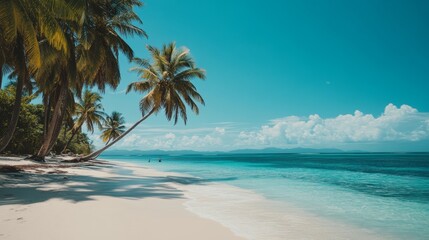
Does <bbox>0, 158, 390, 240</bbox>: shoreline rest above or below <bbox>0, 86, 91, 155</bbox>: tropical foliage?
below

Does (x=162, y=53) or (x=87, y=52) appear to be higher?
(x=162, y=53)

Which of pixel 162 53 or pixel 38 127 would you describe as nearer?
pixel 162 53

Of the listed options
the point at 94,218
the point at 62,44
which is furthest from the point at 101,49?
the point at 94,218

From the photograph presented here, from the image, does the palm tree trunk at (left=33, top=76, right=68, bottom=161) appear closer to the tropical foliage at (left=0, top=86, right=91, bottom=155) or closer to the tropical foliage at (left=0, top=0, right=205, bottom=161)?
the tropical foliage at (left=0, top=0, right=205, bottom=161)

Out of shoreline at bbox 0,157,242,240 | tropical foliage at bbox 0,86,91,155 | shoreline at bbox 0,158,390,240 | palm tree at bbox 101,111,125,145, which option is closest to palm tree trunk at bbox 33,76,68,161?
tropical foliage at bbox 0,86,91,155

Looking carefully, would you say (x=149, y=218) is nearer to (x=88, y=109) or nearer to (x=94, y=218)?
(x=94, y=218)

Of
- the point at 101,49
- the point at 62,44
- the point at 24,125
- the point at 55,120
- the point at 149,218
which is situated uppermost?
the point at 101,49

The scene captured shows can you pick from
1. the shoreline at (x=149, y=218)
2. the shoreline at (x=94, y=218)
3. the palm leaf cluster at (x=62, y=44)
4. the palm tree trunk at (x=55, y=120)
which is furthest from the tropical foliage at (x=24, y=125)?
the shoreline at (x=94, y=218)

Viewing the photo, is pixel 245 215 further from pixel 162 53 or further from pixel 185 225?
pixel 162 53

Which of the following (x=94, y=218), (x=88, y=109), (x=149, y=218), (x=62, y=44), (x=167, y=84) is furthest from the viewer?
(x=88, y=109)

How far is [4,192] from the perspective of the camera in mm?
7715

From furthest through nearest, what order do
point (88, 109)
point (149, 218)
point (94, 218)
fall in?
point (88, 109) < point (149, 218) < point (94, 218)

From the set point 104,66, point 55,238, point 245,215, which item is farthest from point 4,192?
point 104,66

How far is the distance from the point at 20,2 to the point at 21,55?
19.1 ft
